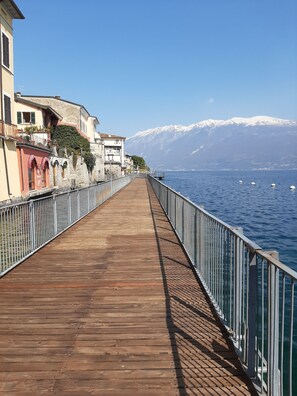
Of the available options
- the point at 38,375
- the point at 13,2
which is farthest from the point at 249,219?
the point at 38,375

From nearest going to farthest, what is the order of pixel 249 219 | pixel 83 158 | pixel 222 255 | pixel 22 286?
pixel 222 255 < pixel 22 286 < pixel 249 219 < pixel 83 158

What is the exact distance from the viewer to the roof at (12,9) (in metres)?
23.9

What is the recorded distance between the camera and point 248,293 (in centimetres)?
356

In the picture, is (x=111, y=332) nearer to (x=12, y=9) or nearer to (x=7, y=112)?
(x=7, y=112)

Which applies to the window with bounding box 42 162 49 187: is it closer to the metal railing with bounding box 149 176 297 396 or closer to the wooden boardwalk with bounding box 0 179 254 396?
the wooden boardwalk with bounding box 0 179 254 396

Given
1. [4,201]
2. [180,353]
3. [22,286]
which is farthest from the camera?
[4,201]

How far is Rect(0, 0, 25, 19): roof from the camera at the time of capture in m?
23.9

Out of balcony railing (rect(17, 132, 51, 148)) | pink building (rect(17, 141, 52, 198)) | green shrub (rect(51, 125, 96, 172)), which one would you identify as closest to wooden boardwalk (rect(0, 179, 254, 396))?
pink building (rect(17, 141, 52, 198))

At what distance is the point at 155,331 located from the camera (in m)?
4.45

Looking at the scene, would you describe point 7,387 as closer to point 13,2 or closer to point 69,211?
point 69,211

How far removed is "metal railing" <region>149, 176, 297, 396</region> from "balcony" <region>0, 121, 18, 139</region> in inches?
740

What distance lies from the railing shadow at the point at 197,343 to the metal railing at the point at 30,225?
3.22 metres

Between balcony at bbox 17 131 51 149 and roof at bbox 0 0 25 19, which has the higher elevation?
roof at bbox 0 0 25 19

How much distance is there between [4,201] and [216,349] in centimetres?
2086
